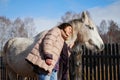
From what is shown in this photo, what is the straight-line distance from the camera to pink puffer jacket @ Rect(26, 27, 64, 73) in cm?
625

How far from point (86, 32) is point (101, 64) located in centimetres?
379

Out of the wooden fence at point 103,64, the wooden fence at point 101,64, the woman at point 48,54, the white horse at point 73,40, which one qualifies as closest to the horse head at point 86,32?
the white horse at point 73,40

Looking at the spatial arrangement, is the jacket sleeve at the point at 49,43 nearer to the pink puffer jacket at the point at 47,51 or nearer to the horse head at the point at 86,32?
the pink puffer jacket at the point at 47,51

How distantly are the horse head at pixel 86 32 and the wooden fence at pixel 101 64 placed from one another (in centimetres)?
278

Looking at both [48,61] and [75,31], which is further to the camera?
[75,31]

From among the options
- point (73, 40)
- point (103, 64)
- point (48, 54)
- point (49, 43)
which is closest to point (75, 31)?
point (73, 40)

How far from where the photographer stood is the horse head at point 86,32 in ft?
26.2

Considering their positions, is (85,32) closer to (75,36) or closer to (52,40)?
(75,36)

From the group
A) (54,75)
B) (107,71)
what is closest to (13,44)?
(54,75)

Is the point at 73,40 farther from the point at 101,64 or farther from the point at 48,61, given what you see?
the point at 101,64

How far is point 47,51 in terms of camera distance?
623cm

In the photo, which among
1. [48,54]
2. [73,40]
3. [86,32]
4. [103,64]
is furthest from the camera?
[103,64]

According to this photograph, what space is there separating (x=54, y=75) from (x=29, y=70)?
3.74 ft

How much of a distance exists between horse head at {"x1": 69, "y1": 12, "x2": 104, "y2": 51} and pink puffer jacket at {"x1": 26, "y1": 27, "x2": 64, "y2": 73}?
1448 millimetres
